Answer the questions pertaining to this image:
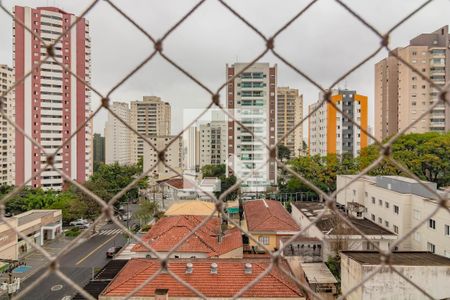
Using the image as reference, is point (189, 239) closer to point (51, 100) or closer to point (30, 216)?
point (30, 216)

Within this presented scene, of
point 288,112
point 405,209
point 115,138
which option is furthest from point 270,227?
point 288,112

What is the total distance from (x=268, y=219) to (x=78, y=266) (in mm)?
4022

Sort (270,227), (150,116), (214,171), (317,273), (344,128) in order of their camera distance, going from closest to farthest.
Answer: (317,273) → (270,227) → (344,128) → (214,171) → (150,116)

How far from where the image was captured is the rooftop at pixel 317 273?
5.23 m

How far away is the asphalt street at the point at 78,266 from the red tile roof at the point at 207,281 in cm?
89

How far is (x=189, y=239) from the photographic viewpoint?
6.16 meters

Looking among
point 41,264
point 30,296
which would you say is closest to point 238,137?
point 41,264

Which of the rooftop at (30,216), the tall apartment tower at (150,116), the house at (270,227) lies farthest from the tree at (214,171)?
the house at (270,227)

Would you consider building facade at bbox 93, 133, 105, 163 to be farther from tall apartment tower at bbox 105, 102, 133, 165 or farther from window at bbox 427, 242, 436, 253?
window at bbox 427, 242, 436, 253

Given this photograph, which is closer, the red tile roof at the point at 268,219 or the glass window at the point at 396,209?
the glass window at the point at 396,209

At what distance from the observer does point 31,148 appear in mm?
13109

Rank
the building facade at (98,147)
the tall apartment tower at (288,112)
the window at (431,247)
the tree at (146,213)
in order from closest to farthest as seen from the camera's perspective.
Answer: the window at (431,247)
the tree at (146,213)
the tall apartment tower at (288,112)
the building facade at (98,147)

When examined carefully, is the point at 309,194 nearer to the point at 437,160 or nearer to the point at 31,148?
the point at 437,160

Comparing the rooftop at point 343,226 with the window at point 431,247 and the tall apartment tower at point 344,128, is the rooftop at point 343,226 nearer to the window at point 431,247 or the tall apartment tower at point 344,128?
the window at point 431,247
